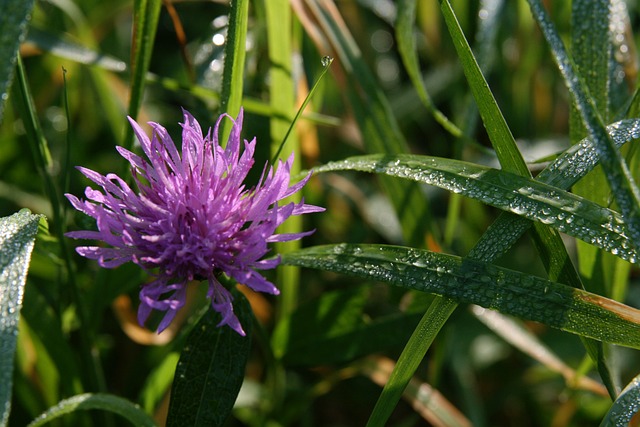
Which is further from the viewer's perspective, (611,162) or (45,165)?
(45,165)

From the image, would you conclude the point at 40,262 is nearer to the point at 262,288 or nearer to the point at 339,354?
the point at 339,354

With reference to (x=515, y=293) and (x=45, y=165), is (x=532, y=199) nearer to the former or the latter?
(x=515, y=293)

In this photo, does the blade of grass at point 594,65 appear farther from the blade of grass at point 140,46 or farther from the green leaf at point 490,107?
the blade of grass at point 140,46

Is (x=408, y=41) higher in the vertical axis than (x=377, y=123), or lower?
higher

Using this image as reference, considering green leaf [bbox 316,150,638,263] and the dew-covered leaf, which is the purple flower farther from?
the dew-covered leaf

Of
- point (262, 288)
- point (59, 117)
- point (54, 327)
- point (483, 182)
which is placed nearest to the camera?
point (262, 288)

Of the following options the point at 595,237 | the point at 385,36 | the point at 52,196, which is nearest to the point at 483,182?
the point at 595,237

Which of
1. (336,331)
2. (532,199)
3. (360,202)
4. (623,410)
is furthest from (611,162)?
(360,202)
